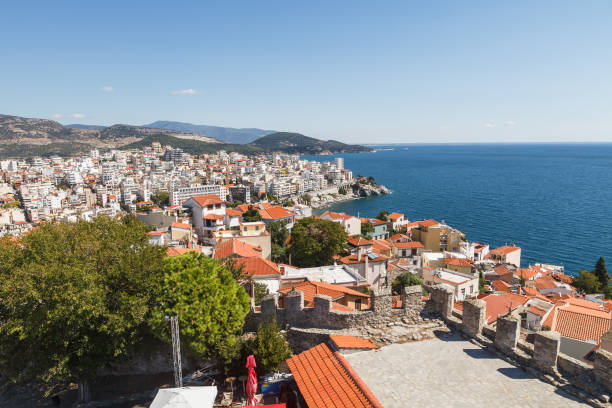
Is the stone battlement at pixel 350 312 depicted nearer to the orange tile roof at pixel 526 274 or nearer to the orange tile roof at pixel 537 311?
the orange tile roof at pixel 537 311

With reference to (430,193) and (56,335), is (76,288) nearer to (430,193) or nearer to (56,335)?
(56,335)

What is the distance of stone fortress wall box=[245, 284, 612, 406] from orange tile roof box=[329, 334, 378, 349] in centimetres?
61

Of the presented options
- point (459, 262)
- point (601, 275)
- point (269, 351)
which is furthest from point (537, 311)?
point (601, 275)

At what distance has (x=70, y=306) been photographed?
9.64 m

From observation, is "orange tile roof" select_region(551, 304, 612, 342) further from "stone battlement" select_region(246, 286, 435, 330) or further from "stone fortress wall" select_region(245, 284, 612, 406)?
"stone battlement" select_region(246, 286, 435, 330)

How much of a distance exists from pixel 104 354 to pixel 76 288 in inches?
99.2

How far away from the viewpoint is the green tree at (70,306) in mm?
9773

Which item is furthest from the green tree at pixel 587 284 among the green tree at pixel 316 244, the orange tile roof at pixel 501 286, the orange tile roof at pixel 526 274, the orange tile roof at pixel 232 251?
the orange tile roof at pixel 232 251

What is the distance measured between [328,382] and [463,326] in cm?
447

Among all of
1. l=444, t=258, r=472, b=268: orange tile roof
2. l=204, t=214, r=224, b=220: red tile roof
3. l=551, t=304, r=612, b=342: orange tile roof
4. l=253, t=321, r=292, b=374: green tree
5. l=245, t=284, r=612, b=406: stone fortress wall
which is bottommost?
l=444, t=258, r=472, b=268: orange tile roof

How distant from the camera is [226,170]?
184 m

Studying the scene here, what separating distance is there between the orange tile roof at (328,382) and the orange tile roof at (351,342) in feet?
1.18

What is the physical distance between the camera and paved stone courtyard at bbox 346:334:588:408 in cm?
734

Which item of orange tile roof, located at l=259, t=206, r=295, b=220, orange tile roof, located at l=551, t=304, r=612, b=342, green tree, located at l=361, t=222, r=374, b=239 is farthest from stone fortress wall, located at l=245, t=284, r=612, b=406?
orange tile roof, located at l=259, t=206, r=295, b=220
